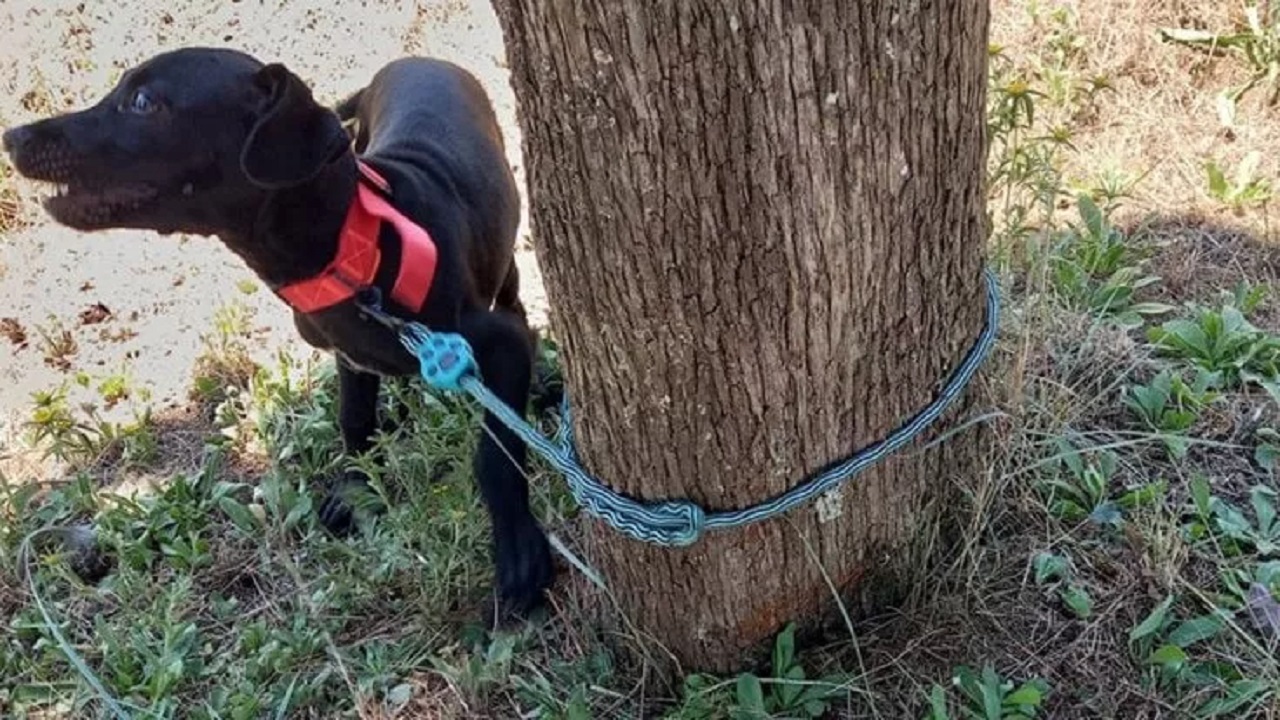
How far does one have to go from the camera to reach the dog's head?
2209mm

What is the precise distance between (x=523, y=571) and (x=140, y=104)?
3.40 feet

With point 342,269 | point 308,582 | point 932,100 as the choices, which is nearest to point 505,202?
point 342,269

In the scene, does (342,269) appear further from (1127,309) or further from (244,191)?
(1127,309)

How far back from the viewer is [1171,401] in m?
2.26

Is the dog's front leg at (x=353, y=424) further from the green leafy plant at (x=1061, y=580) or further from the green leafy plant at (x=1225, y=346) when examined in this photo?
the green leafy plant at (x=1225, y=346)

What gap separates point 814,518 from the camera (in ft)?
6.00

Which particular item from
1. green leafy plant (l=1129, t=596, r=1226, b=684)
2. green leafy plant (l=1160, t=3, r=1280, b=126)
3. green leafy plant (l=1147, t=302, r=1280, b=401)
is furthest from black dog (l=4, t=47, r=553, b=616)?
green leafy plant (l=1160, t=3, r=1280, b=126)

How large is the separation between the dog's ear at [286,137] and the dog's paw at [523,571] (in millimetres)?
715

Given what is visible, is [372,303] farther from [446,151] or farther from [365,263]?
[446,151]

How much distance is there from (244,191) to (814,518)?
3.72 feet

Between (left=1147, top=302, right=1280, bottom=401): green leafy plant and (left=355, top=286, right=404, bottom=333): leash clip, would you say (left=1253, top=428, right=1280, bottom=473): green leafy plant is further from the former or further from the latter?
(left=355, top=286, right=404, bottom=333): leash clip

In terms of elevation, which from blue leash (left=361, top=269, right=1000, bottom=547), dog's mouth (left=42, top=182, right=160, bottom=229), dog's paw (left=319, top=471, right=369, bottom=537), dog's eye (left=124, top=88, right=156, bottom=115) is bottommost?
dog's paw (left=319, top=471, right=369, bottom=537)

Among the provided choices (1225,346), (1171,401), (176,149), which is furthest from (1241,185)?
(176,149)

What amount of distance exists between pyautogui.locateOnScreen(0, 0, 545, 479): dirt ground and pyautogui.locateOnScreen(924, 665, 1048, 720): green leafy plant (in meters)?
1.70
